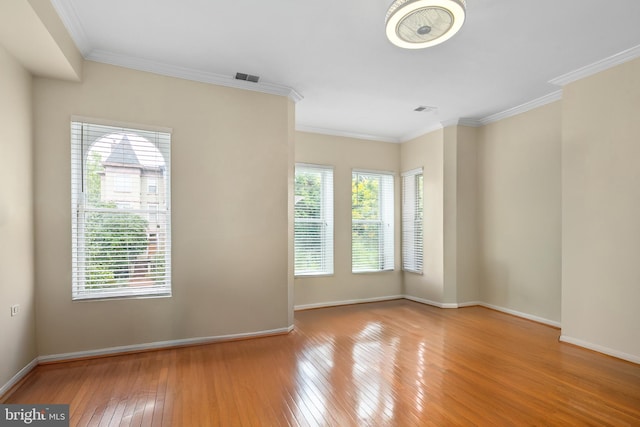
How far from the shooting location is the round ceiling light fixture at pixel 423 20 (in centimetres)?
218

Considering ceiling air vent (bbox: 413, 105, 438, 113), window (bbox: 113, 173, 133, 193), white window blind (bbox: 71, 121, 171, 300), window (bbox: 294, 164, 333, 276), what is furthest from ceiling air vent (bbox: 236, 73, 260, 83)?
ceiling air vent (bbox: 413, 105, 438, 113)

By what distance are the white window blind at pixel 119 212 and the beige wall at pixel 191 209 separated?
9cm

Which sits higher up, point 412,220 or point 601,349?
point 412,220

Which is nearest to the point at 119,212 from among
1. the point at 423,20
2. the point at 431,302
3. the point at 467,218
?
the point at 423,20

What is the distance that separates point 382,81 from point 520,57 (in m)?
1.36

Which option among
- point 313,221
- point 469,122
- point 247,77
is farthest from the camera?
point 313,221

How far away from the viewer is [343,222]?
5.79m

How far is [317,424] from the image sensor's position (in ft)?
7.31

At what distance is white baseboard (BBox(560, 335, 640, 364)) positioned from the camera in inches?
125

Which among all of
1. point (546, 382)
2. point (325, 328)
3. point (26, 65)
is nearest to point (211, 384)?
point (325, 328)

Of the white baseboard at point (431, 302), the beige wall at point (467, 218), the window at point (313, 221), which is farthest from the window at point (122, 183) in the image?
the white baseboard at point (431, 302)

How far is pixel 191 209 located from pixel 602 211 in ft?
13.9

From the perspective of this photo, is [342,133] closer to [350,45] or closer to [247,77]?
[247,77]
